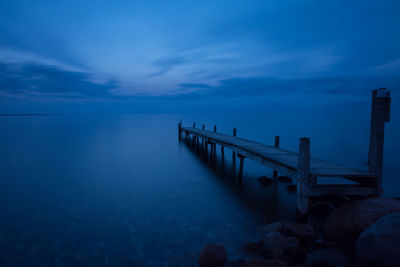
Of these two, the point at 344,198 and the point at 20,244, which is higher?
the point at 344,198

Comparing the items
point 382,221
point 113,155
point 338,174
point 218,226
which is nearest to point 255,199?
point 218,226

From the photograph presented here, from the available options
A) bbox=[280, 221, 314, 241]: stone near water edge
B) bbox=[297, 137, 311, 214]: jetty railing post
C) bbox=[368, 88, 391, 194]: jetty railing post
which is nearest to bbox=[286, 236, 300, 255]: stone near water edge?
bbox=[280, 221, 314, 241]: stone near water edge

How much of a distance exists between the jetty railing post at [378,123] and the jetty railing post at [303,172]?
1.66 m

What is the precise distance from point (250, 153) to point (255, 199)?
1.79 metres

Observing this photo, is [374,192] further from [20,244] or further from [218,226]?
[20,244]

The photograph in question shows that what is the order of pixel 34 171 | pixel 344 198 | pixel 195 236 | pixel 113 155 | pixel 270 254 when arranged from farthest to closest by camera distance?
pixel 113 155 < pixel 34 171 < pixel 344 198 < pixel 195 236 < pixel 270 254

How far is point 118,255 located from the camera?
546 centimetres

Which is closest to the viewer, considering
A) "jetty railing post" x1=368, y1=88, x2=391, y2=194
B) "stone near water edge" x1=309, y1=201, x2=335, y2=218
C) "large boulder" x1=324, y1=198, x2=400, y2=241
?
"large boulder" x1=324, y1=198, x2=400, y2=241

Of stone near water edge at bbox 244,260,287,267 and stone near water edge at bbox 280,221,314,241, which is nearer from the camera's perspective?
stone near water edge at bbox 244,260,287,267

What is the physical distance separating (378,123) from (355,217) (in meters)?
2.40

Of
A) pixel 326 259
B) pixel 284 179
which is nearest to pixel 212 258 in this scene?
pixel 326 259

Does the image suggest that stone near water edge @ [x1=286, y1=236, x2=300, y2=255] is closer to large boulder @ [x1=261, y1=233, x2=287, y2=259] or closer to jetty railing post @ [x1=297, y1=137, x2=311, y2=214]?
large boulder @ [x1=261, y1=233, x2=287, y2=259]

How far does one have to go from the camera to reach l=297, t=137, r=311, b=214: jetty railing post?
6.01m

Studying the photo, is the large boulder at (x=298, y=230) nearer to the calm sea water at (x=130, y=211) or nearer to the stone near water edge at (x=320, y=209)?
the calm sea water at (x=130, y=211)
